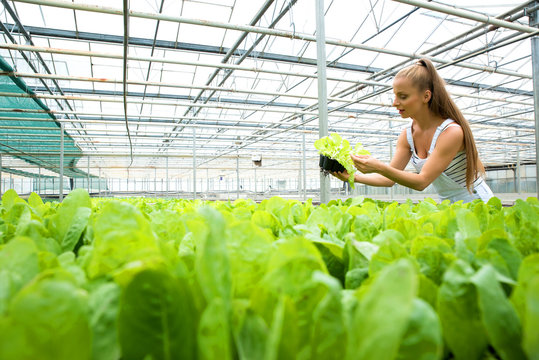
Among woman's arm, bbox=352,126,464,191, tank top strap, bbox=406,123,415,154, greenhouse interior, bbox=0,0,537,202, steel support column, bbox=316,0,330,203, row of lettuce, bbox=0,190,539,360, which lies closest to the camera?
row of lettuce, bbox=0,190,539,360

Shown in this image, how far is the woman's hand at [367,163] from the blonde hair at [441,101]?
0.54 meters

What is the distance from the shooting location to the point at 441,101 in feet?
6.70

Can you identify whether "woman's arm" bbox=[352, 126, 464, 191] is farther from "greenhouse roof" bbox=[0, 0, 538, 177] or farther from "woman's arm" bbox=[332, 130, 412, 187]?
"greenhouse roof" bbox=[0, 0, 538, 177]

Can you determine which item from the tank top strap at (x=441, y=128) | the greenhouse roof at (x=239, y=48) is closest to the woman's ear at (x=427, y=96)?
the tank top strap at (x=441, y=128)

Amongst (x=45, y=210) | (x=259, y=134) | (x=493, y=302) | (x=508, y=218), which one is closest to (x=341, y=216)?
(x=508, y=218)

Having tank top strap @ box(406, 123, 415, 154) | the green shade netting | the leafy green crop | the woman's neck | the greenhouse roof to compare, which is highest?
the greenhouse roof

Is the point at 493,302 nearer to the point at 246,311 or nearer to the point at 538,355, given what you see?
the point at 538,355

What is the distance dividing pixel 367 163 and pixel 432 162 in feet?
1.26

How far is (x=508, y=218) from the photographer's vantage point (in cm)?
79

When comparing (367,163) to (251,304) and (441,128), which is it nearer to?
(441,128)

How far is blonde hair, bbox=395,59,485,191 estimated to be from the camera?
1965 mm

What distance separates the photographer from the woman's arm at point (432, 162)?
1880 mm

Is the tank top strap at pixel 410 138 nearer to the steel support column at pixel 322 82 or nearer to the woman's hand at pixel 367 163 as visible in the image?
the woman's hand at pixel 367 163

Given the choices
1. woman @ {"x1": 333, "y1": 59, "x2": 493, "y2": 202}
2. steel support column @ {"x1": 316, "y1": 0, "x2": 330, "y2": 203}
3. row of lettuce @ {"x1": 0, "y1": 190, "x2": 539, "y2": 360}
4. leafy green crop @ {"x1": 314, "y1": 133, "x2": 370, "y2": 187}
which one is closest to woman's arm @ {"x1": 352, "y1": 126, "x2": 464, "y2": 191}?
woman @ {"x1": 333, "y1": 59, "x2": 493, "y2": 202}
